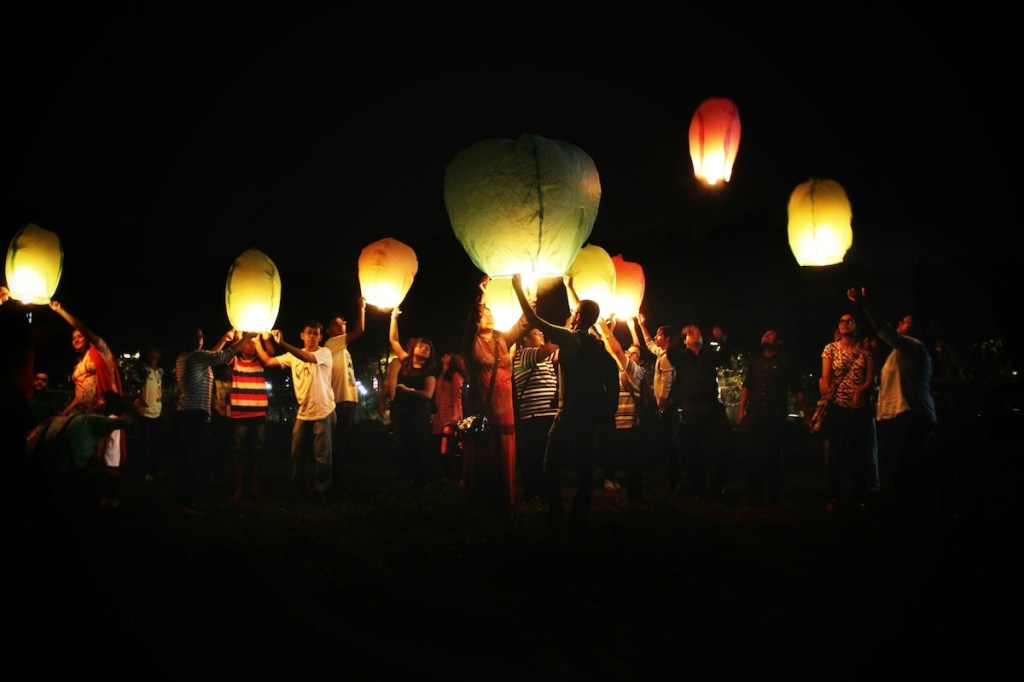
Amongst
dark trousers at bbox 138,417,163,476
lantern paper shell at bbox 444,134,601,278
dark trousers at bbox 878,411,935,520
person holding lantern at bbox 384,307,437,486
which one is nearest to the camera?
lantern paper shell at bbox 444,134,601,278

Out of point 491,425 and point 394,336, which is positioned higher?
point 394,336

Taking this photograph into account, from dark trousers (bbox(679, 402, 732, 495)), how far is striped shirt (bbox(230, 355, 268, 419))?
4954mm

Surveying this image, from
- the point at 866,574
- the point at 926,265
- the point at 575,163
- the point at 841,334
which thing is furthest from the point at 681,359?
the point at 926,265

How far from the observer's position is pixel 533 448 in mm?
7703

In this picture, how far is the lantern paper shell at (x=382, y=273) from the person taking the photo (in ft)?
28.5

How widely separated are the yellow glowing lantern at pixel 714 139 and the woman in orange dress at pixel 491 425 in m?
2.84

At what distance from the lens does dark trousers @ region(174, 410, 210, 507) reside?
738 cm

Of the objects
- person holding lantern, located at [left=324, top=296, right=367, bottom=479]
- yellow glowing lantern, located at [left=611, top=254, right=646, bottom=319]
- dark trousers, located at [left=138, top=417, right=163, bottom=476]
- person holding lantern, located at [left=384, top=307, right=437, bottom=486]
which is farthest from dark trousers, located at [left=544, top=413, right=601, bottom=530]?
dark trousers, located at [left=138, top=417, right=163, bottom=476]

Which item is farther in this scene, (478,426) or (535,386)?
(535,386)

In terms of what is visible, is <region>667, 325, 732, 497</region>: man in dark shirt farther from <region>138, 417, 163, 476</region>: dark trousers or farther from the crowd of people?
<region>138, 417, 163, 476</region>: dark trousers

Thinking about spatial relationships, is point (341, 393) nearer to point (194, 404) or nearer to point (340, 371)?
point (340, 371)

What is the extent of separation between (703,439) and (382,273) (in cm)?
432

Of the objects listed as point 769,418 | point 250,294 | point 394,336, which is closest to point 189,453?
point 250,294

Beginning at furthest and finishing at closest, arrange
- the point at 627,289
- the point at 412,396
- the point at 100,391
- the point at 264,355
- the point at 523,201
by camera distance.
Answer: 1. the point at 627,289
2. the point at 412,396
3. the point at 264,355
4. the point at 100,391
5. the point at 523,201
